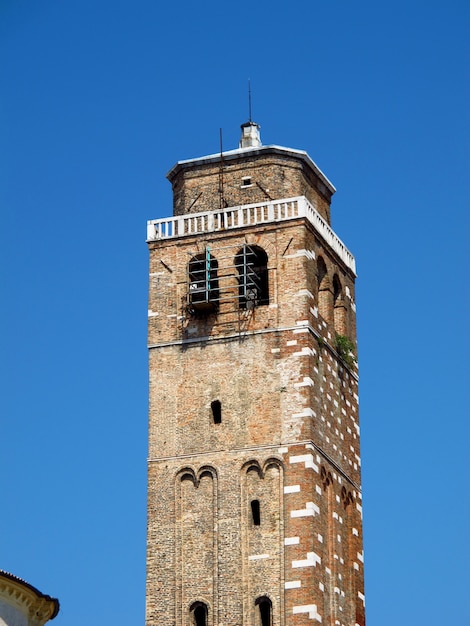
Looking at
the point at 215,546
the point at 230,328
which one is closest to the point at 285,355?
the point at 230,328

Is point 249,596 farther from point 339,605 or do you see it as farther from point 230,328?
point 230,328

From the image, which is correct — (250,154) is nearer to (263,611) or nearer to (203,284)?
(203,284)

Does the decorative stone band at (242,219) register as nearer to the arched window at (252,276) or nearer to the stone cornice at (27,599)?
the arched window at (252,276)

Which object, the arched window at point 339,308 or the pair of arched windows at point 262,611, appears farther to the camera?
the arched window at point 339,308

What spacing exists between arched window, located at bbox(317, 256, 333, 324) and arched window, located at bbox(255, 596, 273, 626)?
951 cm

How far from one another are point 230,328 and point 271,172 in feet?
18.0

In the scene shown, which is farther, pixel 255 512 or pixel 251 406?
pixel 251 406

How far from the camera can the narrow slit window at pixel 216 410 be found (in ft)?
178

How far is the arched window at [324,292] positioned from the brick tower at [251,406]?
0.18ft

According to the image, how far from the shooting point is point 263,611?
51.8 meters

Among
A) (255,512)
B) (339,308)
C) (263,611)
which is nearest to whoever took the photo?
Answer: (263,611)

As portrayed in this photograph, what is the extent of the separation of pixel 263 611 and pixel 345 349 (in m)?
9.67

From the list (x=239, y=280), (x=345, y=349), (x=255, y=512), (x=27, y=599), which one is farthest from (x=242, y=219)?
(x=27, y=599)

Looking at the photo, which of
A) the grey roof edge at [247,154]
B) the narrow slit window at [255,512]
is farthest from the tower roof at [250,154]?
the narrow slit window at [255,512]
